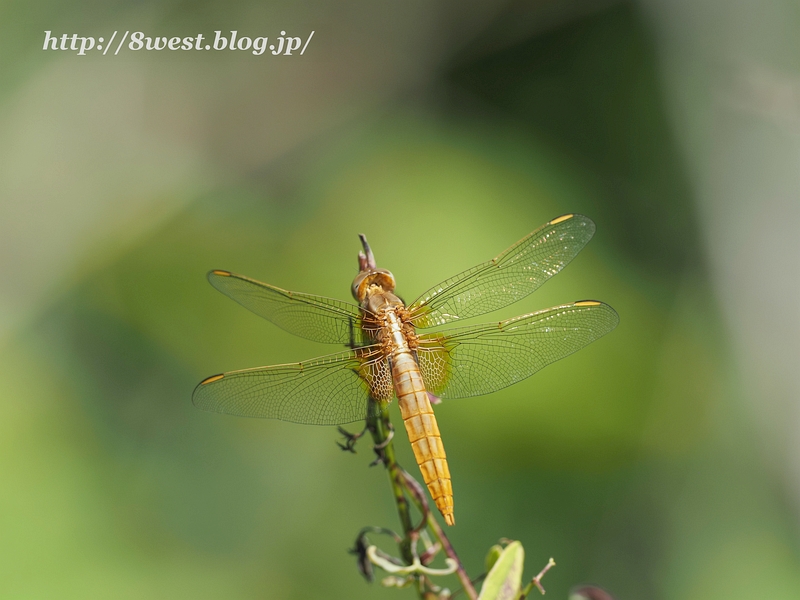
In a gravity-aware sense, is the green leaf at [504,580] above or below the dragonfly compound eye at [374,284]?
below

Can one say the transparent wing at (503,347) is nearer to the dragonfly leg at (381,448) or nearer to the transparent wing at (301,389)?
the transparent wing at (301,389)

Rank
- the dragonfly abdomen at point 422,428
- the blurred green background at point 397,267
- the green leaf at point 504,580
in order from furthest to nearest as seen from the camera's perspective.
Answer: the blurred green background at point 397,267 < the dragonfly abdomen at point 422,428 < the green leaf at point 504,580

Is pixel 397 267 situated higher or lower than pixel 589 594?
higher

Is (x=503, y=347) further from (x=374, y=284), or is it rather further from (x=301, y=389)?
(x=301, y=389)

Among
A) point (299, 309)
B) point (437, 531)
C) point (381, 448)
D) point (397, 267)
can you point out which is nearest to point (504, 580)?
point (437, 531)

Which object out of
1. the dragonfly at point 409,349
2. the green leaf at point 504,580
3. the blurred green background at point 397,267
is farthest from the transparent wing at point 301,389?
the blurred green background at point 397,267
